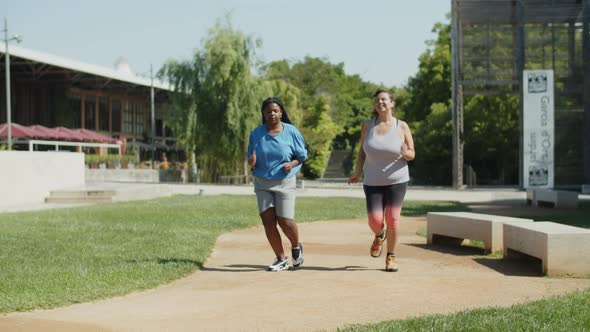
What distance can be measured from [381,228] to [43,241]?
5211 mm

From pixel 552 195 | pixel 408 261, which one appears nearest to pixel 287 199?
pixel 408 261

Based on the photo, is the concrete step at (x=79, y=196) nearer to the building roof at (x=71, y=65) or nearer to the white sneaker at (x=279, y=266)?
the white sneaker at (x=279, y=266)

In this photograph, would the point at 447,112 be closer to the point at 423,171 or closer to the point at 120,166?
the point at 423,171

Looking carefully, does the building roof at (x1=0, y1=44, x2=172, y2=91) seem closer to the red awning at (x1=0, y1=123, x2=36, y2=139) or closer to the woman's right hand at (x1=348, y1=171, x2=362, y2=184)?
the red awning at (x1=0, y1=123, x2=36, y2=139)

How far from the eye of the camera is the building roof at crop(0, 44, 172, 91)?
47.2 m

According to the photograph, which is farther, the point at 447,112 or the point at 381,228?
the point at 447,112

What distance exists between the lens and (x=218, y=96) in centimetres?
3944

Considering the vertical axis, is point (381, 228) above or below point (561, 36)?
below

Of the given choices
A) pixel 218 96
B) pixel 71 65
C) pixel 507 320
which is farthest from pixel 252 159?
pixel 71 65

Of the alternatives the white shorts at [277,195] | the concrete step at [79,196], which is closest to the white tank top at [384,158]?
the white shorts at [277,195]

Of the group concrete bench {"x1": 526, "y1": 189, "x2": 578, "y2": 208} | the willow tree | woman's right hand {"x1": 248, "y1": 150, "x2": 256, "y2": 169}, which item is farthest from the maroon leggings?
the willow tree

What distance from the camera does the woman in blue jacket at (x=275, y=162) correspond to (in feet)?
25.4

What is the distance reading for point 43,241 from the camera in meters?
10.6

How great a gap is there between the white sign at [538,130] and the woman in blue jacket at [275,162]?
21.0m
